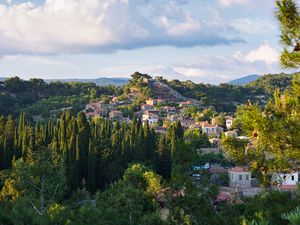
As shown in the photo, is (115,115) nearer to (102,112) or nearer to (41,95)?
(102,112)

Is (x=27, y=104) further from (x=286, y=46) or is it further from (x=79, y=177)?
(x=286, y=46)

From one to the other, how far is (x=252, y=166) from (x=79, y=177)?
843 inches

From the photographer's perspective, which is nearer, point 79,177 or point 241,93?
point 79,177

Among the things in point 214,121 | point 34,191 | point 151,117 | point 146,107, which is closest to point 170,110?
point 146,107

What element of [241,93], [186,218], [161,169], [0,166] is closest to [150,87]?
[241,93]

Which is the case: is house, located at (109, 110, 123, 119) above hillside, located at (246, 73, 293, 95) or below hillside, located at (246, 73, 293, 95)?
below

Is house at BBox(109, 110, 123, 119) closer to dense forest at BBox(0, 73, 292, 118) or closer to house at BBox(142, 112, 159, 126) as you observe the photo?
house at BBox(142, 112, 159, 126)

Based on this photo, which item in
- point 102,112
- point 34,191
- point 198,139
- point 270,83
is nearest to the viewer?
point 34,191

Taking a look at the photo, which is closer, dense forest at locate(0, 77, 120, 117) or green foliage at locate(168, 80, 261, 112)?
dense forest at locate(0, 77, 120, 117)

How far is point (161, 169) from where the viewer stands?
3331cm

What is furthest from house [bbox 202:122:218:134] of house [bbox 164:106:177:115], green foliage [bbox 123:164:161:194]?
green foliage [bbox 123:164:161:194]

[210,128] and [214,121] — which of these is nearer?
[210,128]

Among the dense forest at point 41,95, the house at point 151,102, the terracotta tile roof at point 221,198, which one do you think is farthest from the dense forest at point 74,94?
the terracotta tile roof at point 221,198

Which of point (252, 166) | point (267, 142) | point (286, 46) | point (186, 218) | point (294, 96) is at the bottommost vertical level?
point (186, 218)
